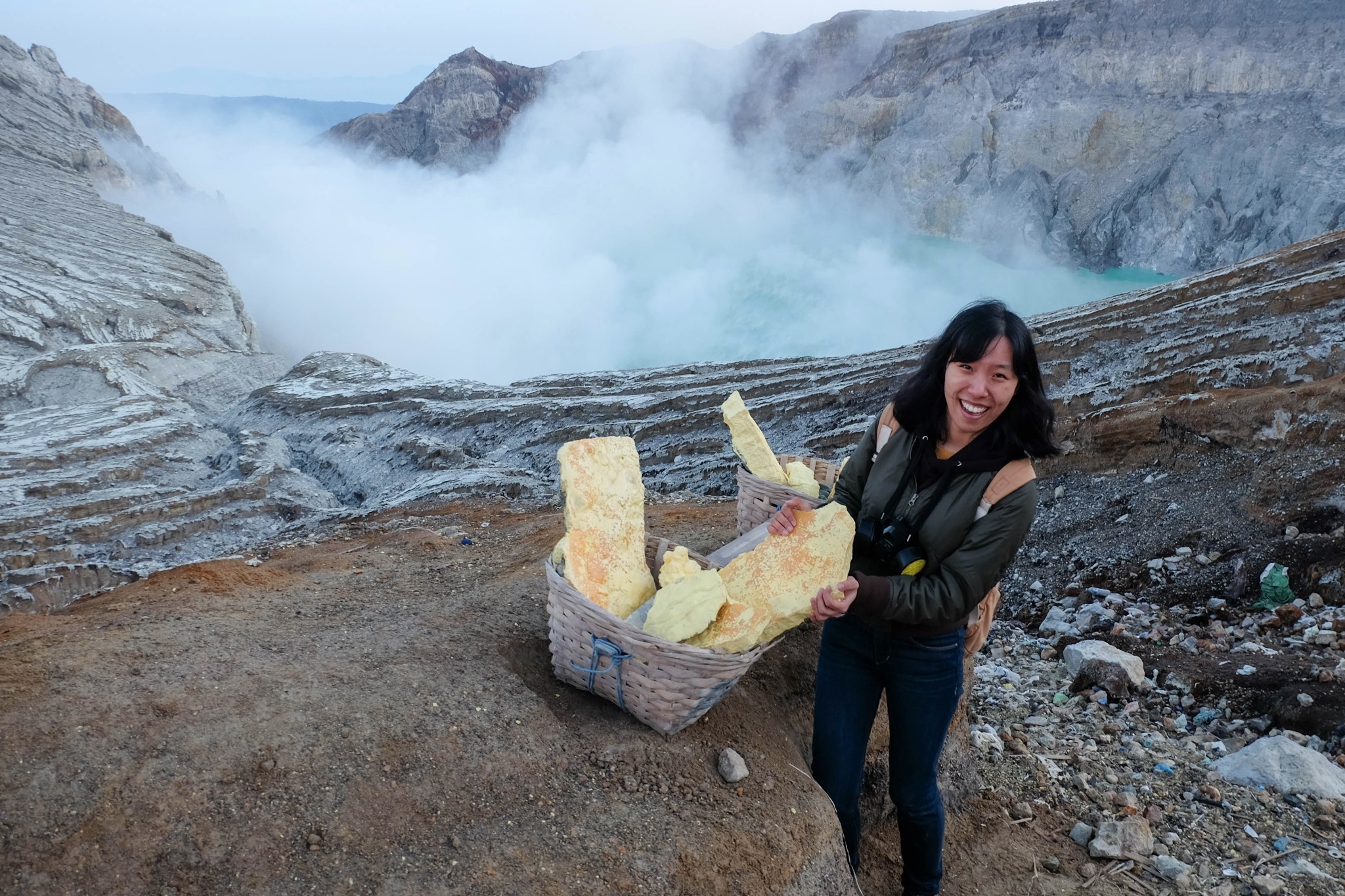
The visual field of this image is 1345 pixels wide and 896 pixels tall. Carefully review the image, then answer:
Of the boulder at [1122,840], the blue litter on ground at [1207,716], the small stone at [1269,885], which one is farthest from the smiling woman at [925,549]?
the blue litter on ground at [1207,716]

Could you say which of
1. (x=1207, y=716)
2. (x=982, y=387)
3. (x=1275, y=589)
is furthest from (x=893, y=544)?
(x=1275, y=589)

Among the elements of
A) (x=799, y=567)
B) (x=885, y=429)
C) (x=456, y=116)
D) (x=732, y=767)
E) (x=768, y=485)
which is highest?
(x=456, y=116)

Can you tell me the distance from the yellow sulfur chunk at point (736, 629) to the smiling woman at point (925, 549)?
7.4 inches

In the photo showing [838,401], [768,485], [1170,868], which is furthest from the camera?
[838,401]

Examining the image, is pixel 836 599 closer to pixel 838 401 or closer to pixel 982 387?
pixel 982 387

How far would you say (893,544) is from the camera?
7.48 feet

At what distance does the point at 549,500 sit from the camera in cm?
736

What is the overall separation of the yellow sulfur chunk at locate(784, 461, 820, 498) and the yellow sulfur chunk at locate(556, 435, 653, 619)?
1367 mm

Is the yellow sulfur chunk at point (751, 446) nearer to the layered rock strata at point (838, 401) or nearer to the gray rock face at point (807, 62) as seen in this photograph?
the layered rock strata at point (838, 401)

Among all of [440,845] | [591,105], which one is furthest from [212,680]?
[591,105]

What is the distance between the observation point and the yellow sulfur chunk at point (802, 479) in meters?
3.96

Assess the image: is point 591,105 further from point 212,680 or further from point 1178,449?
point 212,680

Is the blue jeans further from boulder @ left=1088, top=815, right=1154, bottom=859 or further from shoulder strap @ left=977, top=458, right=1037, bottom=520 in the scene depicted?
boulder @ left=1088, top=815, right=1154, bottom=859

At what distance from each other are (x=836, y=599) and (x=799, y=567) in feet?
0.86
